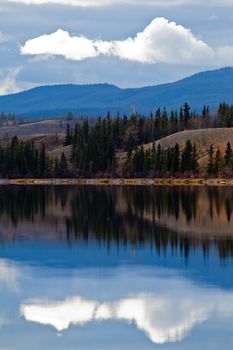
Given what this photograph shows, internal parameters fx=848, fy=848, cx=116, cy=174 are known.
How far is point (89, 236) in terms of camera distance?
227ft

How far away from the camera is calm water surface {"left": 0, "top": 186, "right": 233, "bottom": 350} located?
34.1m

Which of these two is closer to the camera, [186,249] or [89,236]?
[186,249]

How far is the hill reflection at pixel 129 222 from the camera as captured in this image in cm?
6512

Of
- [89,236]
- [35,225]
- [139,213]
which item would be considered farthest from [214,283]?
[139,213]

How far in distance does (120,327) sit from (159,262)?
18.9 meters

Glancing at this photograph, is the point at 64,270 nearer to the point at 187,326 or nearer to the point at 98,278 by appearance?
the point at 98,278

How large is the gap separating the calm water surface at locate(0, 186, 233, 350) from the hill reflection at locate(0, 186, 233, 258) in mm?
110

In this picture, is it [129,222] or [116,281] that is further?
[129,222]

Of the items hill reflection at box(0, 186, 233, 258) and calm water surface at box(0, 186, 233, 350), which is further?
hill reflection at box(0, 186, 233, 258)

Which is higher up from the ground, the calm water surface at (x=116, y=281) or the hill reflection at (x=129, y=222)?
the calm water surface at (x=116, y=281)

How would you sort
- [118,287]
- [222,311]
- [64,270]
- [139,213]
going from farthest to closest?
[139,213]
[64,270]
[118,287]
[222,311]

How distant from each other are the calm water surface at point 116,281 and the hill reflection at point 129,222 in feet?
0.36

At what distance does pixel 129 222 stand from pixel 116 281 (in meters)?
33.5

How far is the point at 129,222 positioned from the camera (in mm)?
79875
